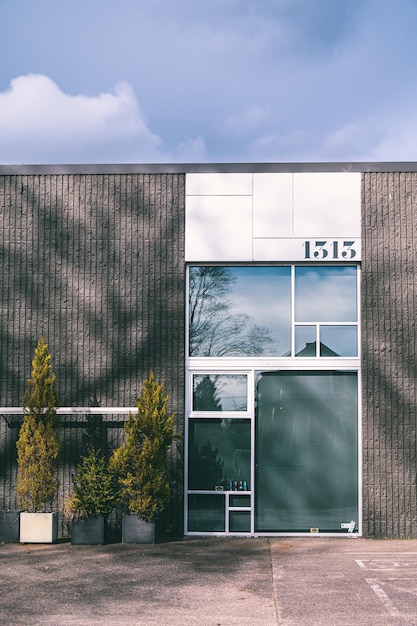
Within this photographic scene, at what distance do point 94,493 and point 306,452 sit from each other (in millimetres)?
3579

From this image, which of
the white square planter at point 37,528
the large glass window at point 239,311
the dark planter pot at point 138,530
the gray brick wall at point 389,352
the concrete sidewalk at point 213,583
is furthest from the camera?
the large glass window at point 239,311

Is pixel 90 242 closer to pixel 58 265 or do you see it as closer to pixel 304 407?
pixel 58 265

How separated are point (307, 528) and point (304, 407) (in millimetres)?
1986

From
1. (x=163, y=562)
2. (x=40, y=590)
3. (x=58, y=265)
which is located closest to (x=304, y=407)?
(x=163, y=562)

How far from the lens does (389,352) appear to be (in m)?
13.8

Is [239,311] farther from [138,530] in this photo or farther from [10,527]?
[10,527]

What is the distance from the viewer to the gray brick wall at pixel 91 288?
1391 centimetres

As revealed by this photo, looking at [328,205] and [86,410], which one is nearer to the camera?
[86,410]

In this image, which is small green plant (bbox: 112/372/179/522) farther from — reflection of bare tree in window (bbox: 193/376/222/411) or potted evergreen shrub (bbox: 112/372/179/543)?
reflection of bare tree in window (bbox: 193/376/222/411)

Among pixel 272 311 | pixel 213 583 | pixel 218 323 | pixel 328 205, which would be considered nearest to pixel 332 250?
pixel 328 205

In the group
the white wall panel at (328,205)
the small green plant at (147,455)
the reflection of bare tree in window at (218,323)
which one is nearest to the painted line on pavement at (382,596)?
the small green plant at (147,455)

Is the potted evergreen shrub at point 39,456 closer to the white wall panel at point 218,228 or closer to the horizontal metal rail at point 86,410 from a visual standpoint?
the horizontal metal rail at point 86,410

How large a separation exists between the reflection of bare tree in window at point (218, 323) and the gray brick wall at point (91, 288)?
28 centimetres

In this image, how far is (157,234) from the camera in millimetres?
14125
